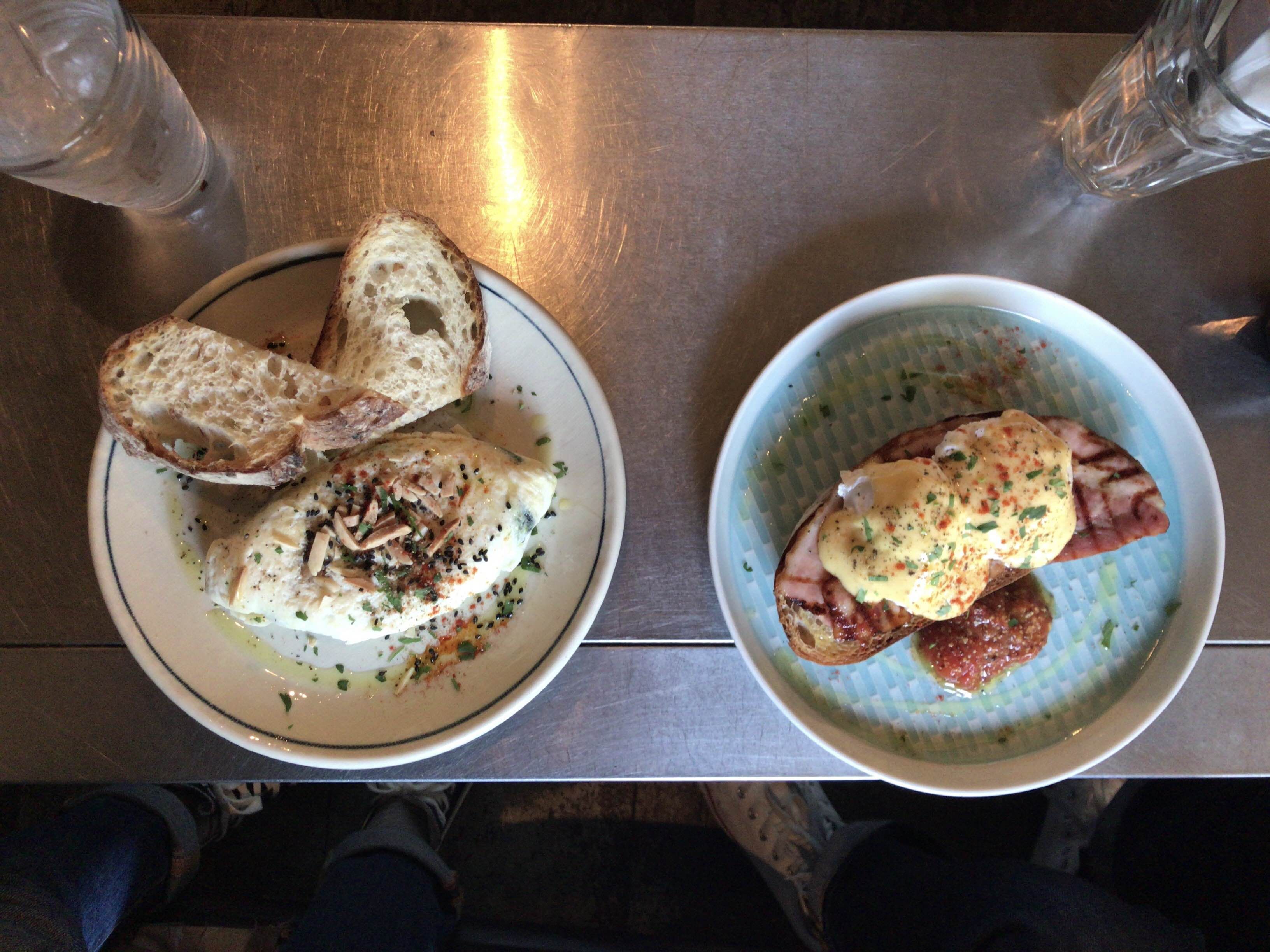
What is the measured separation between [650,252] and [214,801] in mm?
1863

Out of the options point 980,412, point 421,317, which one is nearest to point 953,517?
point 980,412

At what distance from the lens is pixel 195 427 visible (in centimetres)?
122

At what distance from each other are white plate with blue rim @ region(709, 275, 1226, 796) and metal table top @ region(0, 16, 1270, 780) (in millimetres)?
109

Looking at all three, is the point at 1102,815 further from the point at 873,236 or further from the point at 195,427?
the point at 195,427

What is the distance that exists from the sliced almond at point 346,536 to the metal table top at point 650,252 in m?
0.47

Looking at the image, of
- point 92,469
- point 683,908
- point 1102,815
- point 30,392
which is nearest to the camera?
point 92,469

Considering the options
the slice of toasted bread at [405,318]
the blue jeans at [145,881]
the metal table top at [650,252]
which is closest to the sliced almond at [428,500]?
the slice of toasted bread at [405,318]

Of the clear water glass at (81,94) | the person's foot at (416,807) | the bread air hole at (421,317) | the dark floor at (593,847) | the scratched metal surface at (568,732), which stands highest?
the clear water glass at (81,94)

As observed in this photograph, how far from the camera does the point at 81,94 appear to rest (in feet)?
4.10

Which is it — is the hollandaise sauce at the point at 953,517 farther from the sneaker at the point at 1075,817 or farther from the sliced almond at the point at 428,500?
the sneaker at the point at 1075,817

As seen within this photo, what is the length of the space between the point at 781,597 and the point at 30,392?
1.51 m

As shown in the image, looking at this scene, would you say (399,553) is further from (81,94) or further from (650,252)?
(81,94)

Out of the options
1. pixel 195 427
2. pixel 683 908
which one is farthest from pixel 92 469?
pixel 683 908

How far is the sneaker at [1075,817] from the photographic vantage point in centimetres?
196
